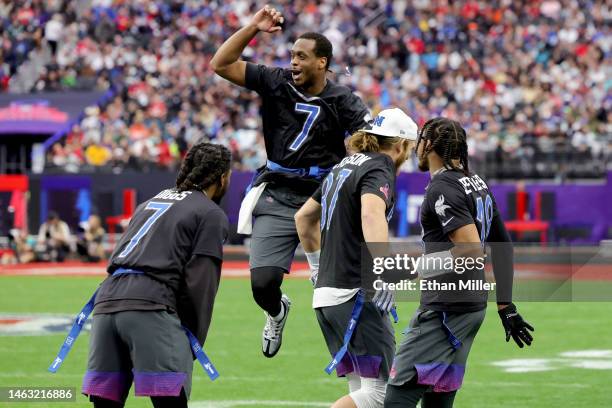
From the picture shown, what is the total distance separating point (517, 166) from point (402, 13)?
9408 millimetres

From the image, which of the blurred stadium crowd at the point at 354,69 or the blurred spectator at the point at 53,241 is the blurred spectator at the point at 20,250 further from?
the blurred stadium crowd at the point at 354,69

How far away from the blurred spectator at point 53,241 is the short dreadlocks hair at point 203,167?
54.0 ft

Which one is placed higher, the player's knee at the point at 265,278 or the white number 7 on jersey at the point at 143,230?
the white number 7 on jersey at the point at 143,230

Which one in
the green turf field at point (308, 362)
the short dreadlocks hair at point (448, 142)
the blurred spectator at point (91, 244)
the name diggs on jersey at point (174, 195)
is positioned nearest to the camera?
the name diggs on jersey at point (174, 195)

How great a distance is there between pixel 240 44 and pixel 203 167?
208 cm

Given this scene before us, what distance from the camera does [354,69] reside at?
29062 millimetres

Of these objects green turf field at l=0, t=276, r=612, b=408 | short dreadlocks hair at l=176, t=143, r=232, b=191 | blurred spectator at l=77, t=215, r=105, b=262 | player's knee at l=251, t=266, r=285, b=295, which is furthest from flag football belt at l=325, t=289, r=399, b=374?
blurred spectator at l=77, t=215, r=105, b=262

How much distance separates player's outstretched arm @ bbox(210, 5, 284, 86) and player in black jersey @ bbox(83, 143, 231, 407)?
84.4 inches

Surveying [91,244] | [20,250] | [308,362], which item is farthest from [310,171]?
[20,250]

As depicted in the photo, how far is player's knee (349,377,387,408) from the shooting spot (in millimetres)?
6629

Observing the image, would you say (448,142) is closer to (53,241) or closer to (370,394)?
(370,394)

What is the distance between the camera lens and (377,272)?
6.64 m

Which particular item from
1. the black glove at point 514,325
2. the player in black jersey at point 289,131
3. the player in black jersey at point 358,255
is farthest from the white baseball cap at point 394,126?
the player in black jersey at point 289,131

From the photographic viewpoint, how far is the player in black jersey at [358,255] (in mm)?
6617
